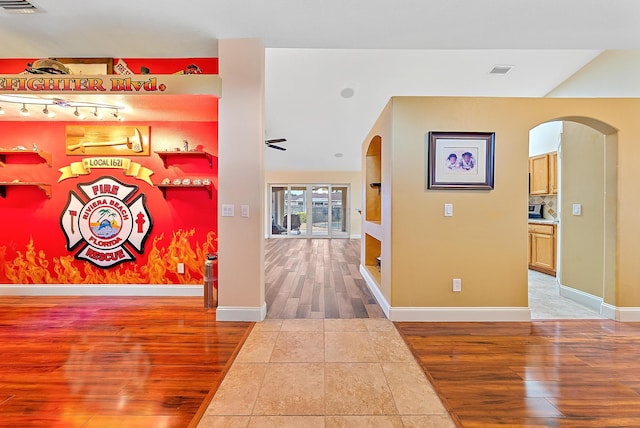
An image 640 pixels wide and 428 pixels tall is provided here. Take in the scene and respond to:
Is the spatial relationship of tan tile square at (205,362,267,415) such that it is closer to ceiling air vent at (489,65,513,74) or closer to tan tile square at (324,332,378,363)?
tan tile square at (324,332,378,363)

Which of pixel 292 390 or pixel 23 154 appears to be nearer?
pixel 292 390

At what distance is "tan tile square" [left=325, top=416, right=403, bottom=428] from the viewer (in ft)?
4.87

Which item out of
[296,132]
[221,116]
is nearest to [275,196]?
[296,132]

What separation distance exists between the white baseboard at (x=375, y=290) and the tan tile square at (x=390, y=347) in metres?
0.43

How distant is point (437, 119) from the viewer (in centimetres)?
283

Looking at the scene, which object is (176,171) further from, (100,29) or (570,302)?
(570,302)

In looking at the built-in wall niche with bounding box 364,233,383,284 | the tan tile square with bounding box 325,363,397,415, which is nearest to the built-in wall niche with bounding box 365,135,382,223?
the built-in wall niche with bounding box 364,233,383,284

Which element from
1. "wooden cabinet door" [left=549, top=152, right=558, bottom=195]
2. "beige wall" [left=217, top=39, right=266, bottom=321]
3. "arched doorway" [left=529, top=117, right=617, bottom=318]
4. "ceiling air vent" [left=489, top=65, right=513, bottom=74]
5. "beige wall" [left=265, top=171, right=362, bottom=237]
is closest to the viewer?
"beige wall" [left=217, top=39, right=266, bottom=321]

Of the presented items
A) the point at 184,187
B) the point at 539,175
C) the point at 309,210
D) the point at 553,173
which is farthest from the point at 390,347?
the point at 309,210

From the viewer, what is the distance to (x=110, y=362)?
209 cm

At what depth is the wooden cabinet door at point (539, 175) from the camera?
4.85 meters

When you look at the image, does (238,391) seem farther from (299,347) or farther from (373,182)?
(373,182)

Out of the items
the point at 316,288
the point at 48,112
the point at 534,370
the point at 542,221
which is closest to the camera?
the point at 534,370

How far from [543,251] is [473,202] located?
3.03 m
